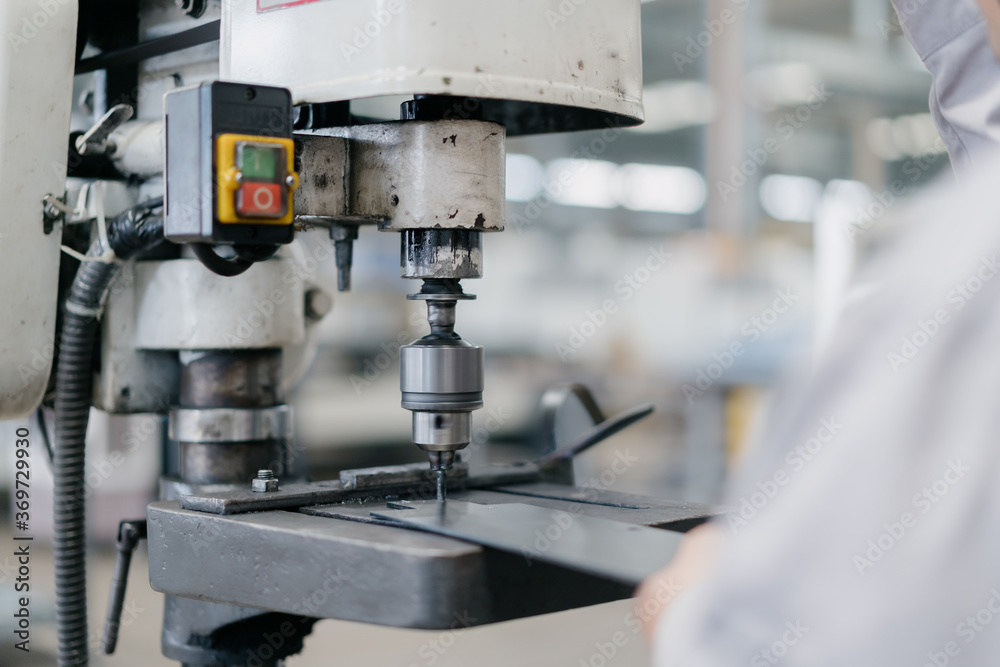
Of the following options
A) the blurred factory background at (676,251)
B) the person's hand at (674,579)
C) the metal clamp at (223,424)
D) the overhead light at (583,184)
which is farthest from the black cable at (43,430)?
the overhead light at (583,184)

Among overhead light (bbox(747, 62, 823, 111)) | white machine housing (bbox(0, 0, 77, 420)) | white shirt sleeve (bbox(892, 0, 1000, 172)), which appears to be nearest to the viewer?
white shirt sleeve (bbox(892, 0, 1000, 172))

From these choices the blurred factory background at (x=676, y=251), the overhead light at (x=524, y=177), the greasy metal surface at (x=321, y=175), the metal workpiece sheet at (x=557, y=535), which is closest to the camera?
the metal workpiece sheet at (x=557, y=535)

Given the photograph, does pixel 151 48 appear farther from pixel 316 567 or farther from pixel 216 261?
pixel 316 567

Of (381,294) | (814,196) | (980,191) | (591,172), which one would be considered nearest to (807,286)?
(814,196)

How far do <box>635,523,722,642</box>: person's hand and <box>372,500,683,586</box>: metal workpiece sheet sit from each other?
0.04 metres

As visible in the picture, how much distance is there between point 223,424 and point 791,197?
5.55 meters

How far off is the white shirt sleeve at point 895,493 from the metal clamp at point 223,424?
727mm

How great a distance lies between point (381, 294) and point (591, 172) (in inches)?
69.0

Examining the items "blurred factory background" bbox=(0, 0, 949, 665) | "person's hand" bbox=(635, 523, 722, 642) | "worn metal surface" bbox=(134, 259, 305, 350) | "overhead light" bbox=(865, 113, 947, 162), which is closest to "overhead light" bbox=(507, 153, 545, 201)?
"blurred factory background" bbox=(0, 0, 949, 665)

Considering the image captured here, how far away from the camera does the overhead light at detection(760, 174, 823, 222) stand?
19.8ft

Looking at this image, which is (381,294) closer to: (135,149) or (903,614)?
(135,149)

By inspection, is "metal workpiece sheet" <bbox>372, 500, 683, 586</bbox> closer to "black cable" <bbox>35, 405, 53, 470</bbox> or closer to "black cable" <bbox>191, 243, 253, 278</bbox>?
"black cable" <bbox>191, 243, 253, 278</bbox>

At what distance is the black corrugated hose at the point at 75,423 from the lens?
1.11m

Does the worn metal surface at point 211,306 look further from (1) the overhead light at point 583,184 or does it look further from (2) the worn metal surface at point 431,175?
(1) the overhead light at point 583,184
